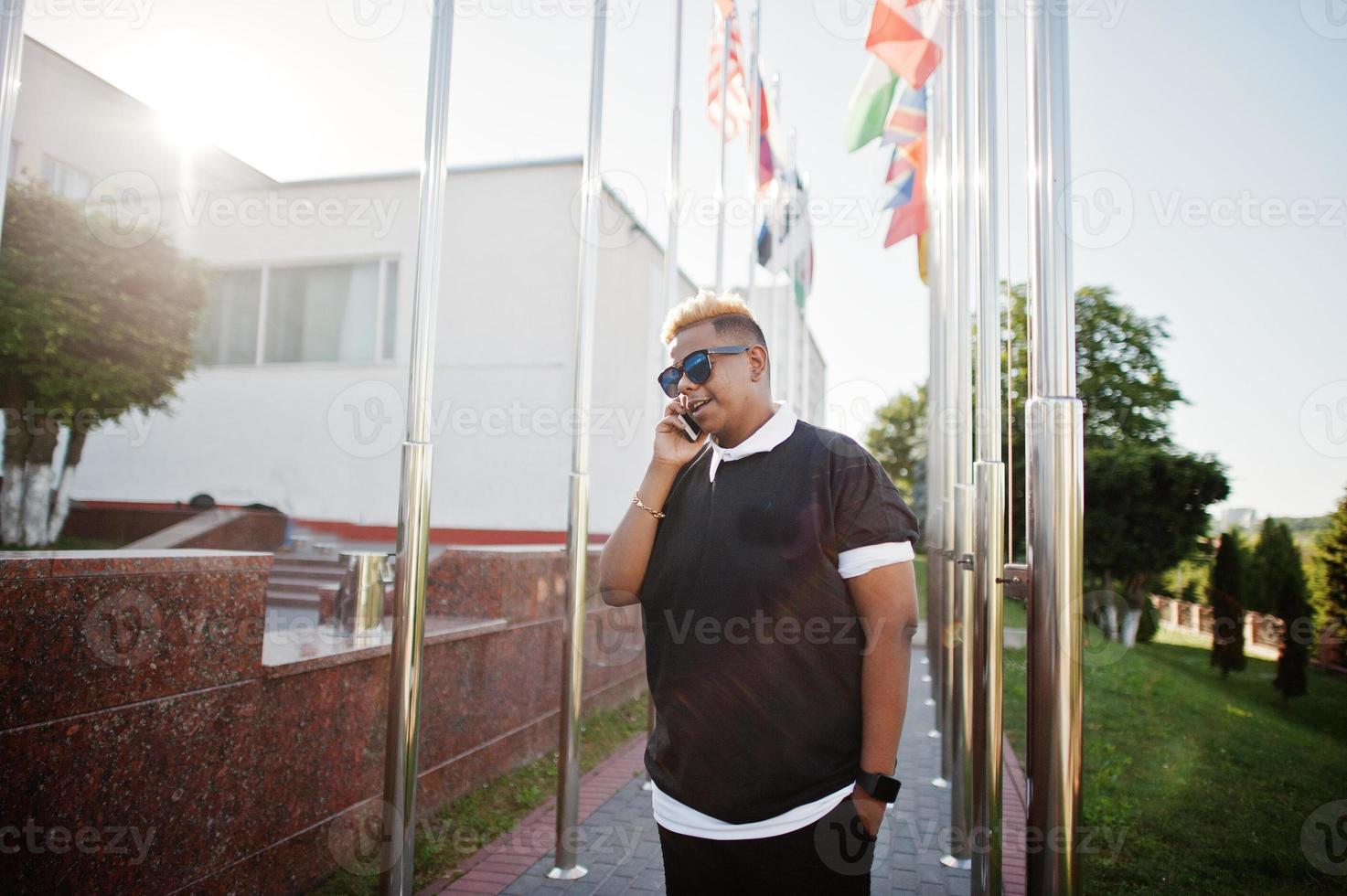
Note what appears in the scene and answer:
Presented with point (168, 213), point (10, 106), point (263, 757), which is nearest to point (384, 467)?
point (168, 213)

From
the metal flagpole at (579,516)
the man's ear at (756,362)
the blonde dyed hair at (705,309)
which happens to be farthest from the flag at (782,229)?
the man's ear at (756,362)

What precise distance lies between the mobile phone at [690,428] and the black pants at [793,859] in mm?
1070

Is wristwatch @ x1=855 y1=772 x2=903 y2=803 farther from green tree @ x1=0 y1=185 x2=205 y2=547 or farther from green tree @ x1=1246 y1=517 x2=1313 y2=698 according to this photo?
green tree @ x1=0 y1=185 x2=205 y2=547

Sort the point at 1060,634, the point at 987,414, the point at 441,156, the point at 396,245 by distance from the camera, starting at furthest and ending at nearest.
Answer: the point at 396,245 → the point at 987,414 → the point at 441,156 → the point at 1060,634

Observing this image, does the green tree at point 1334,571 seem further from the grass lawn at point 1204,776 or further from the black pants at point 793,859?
the black pants at point 793,859

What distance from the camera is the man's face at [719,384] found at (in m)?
2.52

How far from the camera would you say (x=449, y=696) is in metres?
5.38

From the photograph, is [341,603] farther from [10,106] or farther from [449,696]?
[10,106]

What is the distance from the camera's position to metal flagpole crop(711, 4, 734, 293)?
860 cm

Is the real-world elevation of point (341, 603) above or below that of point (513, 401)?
below

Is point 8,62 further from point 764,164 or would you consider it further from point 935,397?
point 935,397

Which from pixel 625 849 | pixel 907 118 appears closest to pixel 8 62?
pixel 625 849

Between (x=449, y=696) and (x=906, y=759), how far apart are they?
4082 mm

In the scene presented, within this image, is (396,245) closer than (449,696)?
No
